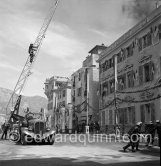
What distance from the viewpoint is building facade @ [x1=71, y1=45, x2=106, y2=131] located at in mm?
48688

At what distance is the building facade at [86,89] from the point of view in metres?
48.7

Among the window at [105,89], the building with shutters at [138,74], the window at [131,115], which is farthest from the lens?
the window at [105,89]

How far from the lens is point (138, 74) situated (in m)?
29.7

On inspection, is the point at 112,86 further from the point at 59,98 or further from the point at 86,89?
the point at 59,98

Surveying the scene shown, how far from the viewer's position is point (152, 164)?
10.3m

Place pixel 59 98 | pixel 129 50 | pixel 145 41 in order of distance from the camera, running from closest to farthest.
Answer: pixel 145 41 < pixel 129 50 < pixel 59 98

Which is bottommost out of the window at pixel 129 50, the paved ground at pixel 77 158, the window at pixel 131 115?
the paved ground at pixel 77 158

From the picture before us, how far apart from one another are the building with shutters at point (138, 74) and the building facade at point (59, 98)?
90.4 ft


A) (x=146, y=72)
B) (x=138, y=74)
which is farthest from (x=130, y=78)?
(x=146, y=72)

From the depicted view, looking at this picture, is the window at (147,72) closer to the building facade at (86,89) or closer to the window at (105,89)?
the window at (105,89)

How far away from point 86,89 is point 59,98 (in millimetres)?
25942

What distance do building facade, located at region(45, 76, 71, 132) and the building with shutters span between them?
90.4 feet

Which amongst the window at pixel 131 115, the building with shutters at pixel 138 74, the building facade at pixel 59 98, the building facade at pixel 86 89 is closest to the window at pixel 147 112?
the building with shutters at pixel 138 74

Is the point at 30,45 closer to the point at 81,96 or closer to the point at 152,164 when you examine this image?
the point at 81,96
